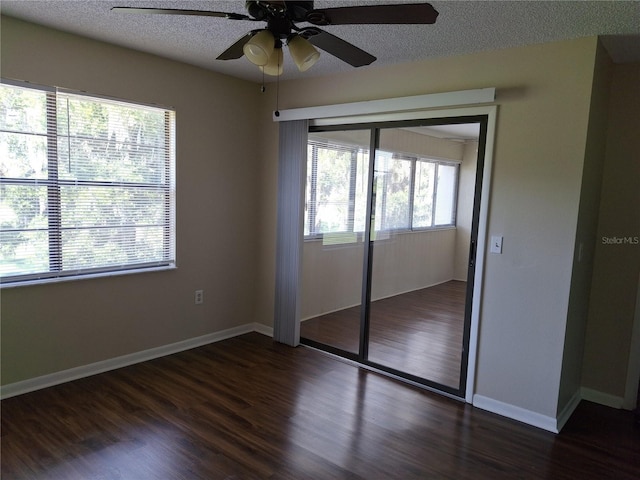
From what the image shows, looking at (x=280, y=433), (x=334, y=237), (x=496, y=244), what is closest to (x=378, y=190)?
(x=334, y=237)

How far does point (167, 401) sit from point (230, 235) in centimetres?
173

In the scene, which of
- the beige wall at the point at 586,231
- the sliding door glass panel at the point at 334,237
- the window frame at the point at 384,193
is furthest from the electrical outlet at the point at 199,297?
the beige wall at the point at 586,231

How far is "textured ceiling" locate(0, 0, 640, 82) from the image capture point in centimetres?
231

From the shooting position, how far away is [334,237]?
406 cm

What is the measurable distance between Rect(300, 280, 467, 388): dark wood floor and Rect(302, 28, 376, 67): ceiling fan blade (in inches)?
75.1

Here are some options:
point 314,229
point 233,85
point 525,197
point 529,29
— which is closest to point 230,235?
point 314,229

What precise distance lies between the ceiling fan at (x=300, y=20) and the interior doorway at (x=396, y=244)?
1513mm

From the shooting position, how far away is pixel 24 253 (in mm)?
2977

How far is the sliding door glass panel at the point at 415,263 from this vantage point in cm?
338

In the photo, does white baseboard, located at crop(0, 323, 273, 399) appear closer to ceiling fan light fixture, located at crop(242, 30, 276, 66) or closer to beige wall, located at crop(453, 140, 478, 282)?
beige wall, located at crop(453, 140, 478, 282)

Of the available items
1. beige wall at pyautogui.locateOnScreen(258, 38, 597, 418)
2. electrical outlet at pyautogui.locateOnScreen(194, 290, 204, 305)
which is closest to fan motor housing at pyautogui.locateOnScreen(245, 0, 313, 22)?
beige wall at pyautogui.locateOnScreen(258, 38, 597, 418)

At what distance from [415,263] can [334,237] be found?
0.80 m

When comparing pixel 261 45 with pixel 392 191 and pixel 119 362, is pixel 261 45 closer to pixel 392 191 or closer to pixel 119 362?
pixel 392 191

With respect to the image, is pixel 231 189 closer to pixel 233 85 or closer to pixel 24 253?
pixel 233 85
